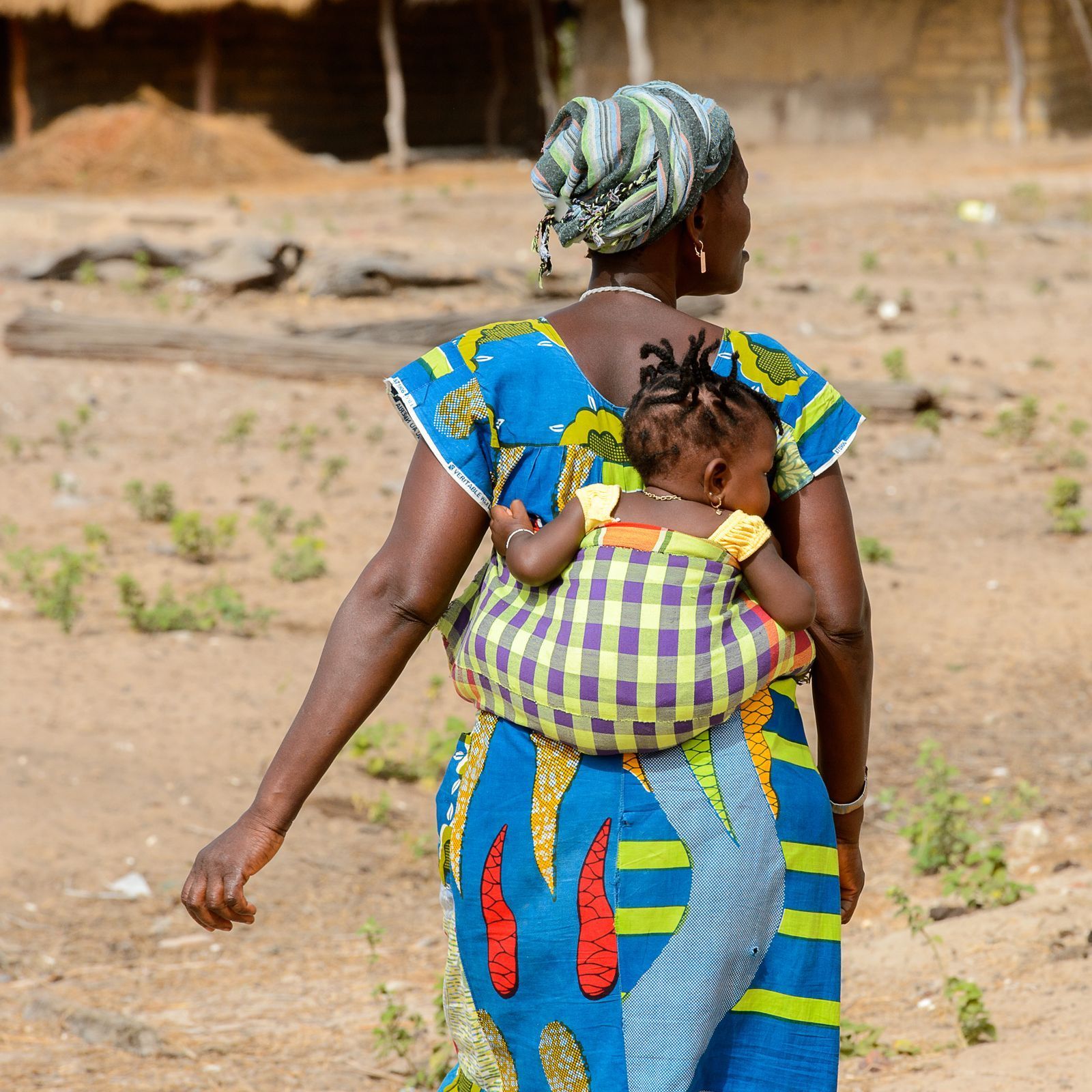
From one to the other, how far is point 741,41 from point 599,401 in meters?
17.5

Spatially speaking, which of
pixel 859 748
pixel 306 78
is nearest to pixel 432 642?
pixel 859 748

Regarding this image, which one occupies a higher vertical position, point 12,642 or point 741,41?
point 741,41

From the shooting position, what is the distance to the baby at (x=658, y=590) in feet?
4.93

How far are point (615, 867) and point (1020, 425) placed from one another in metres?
6.50

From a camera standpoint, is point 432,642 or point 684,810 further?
point 432,642

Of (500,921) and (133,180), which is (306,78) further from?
(500,921)

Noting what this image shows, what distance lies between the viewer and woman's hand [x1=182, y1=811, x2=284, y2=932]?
5.46ft

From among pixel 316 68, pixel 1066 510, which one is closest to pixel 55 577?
pixel 1066 510

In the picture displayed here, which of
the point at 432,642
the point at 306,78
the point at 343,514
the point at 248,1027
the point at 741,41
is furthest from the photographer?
the point at 306,78

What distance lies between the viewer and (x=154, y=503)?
6.38 meters

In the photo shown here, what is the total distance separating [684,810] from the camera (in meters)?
1.55

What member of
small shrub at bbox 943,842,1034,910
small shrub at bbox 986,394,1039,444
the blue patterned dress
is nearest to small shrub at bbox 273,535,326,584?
small shrub at bbox 943,842,1034,910

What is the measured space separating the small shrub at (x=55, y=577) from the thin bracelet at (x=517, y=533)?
12.7 feet

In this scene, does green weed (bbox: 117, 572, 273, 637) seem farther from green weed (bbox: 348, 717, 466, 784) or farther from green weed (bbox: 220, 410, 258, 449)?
green weed (bbox: 220, 410, 258, 449)
